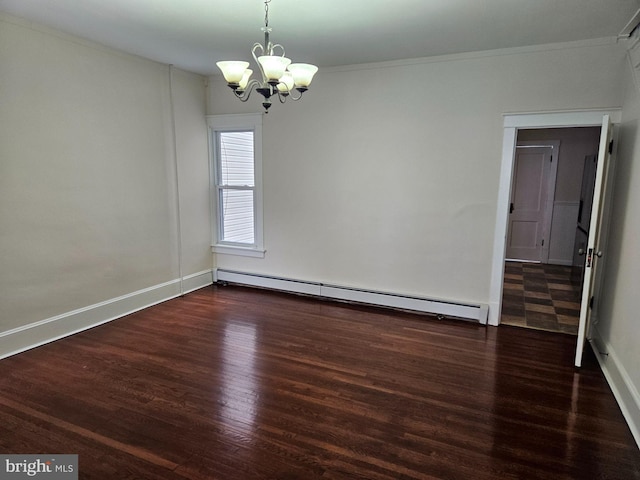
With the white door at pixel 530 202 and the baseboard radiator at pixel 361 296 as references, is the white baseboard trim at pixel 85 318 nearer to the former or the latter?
the baseboard radiator at pixel 361 296

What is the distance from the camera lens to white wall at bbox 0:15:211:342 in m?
3.17

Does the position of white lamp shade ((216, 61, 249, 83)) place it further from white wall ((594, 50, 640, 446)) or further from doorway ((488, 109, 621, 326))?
white wall ((594, 50, 640, 446))

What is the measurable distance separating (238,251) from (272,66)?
338cm

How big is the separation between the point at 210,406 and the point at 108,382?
0.87m

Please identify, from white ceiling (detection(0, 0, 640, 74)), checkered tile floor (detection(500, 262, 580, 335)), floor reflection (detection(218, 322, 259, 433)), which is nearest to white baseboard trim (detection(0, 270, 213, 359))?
floor reflection (detection(218, 322, 259, 433))

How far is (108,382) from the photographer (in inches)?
112

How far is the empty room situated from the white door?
4.81 ft

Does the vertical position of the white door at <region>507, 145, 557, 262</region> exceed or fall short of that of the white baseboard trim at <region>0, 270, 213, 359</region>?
it exceeds it

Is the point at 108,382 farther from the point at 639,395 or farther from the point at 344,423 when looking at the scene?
the point at 639,395

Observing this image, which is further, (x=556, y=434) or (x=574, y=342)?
(x=574, y=342)

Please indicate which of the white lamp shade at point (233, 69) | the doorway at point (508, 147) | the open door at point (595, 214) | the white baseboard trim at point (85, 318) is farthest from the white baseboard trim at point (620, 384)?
the white baseboard trim at point (85, 318)

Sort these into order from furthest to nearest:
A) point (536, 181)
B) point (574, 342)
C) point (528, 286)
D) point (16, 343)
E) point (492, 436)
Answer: point (536, 181), point (528, 286), point (574, 342), point (16, 343), point (492, 436)

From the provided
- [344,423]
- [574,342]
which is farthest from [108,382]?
[574,342]

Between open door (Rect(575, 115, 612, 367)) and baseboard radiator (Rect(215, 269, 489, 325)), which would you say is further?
baseboard radiator (Rect(215, 269, 489, 325))
